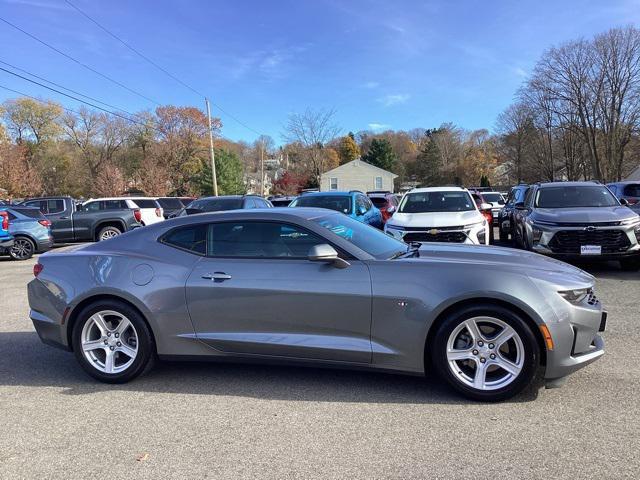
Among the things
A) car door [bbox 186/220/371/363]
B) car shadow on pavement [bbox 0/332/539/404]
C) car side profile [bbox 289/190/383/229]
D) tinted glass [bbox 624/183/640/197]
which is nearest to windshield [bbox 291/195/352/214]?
car side profile [bbox 289/190/383/229]

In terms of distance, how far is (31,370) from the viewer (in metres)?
4.77

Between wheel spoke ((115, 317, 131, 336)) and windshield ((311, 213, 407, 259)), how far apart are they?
1863mm

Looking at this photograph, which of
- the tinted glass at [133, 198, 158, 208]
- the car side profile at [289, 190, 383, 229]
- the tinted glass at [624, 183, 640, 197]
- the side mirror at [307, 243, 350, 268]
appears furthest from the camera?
the tinted glass at [133, 198, 158, 208]

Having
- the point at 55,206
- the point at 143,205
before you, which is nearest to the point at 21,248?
the point at 55,206

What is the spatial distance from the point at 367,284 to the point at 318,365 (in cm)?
78

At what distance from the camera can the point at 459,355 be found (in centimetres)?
371

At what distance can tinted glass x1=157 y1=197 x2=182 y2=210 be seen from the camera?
923 inches

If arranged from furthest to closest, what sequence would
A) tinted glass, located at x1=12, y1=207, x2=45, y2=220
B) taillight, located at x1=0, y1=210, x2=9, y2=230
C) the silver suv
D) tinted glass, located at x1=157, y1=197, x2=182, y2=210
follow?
1. tinted glass, located at x1=157, y1=197, x2=182, y2=210
2. tinted glass, located at x1=12, y1=207, x2=45, y2=220
3. taillight, located at x1=0, y1=210, x2=9, y2=230
4. the silver suv

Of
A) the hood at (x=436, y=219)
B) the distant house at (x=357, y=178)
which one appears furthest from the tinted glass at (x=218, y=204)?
the distant house at (x=357, y=178)

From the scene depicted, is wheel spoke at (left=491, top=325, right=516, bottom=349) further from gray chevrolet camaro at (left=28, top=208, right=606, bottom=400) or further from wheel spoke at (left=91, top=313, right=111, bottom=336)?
wheel spoke at (left=91, top=313, right=111, bottom=336)

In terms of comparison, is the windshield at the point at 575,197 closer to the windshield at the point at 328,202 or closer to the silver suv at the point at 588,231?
the silver suv at the point at 588,231

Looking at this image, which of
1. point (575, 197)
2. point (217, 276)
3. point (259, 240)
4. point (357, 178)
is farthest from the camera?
point (357, 178)

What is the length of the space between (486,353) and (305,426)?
1456 millimetres

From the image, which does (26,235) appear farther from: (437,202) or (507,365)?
(507,365)
